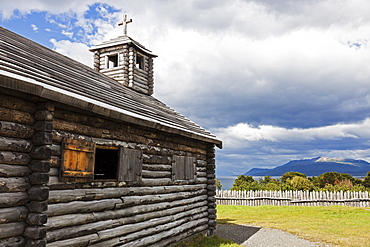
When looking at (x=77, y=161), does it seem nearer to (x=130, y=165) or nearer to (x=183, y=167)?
(x=130, y=165)

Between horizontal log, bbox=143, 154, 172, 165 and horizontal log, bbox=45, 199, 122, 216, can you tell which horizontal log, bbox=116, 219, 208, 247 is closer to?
horizontal log, bbox=45, 199, 122, 216

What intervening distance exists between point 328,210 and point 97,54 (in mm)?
17546

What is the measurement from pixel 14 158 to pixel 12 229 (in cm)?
115

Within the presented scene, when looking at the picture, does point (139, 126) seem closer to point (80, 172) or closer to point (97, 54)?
point (80, 172)

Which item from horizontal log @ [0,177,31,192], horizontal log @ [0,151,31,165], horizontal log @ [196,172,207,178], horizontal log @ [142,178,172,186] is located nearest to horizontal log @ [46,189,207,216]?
horizontal log @ [142,178,172,186]

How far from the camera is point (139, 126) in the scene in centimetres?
832

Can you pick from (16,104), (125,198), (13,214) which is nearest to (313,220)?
(125,198)

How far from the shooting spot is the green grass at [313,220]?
41.5ft

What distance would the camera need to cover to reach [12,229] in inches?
195

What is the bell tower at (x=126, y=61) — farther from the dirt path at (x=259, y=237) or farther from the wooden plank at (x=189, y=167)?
the dirt path at (x=259, y=237)

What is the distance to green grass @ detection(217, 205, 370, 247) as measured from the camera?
498 inches

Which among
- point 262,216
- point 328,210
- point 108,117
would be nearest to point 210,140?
point 108,117

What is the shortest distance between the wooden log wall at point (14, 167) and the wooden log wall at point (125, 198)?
497mm

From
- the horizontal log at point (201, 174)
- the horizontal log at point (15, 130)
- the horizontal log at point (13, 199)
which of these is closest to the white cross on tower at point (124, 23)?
the horizontal log at point (201, 174)
